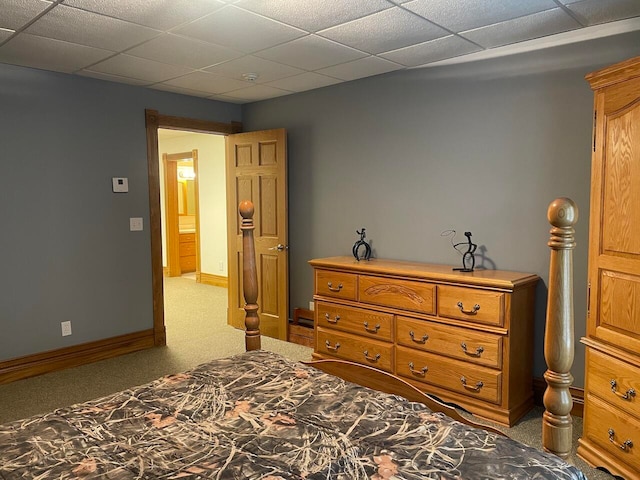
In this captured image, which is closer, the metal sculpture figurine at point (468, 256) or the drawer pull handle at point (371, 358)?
the metal sculpture figurine at point (468, 256)

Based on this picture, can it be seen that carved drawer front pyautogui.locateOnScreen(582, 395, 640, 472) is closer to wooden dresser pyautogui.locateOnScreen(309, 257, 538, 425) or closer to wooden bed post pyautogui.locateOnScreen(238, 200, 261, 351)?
wooden dresser pyautogui.locateOnScreen(309, 257, 538, 425)

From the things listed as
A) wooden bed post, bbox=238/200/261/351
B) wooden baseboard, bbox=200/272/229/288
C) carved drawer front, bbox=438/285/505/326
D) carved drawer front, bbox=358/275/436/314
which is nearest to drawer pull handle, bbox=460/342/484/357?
carved drawer front, bbox=438/285/505/326

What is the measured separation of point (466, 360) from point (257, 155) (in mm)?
2969

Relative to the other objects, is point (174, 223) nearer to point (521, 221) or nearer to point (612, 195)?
point (521, 221)

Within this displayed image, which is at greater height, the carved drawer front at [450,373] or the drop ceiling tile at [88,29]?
the drop ceiling tile at [88,29]

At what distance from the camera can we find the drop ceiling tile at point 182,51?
3.21 metres

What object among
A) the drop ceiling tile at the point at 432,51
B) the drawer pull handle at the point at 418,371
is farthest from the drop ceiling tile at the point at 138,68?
the drawer pull handle at the point at 418,371

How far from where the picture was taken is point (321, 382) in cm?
205

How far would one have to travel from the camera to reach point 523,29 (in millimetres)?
3016

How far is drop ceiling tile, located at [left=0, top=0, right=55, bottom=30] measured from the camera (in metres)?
2.58

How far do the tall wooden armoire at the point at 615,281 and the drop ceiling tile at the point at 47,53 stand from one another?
322 cm

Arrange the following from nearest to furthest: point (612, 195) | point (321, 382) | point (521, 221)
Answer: point (321, 382)
point (612, 195)
point (521, 221)

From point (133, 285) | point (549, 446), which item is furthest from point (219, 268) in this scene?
point (549, 446)

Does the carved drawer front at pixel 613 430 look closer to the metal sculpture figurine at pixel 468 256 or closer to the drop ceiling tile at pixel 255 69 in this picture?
the metal sculpture figurine at pixel 468 256
